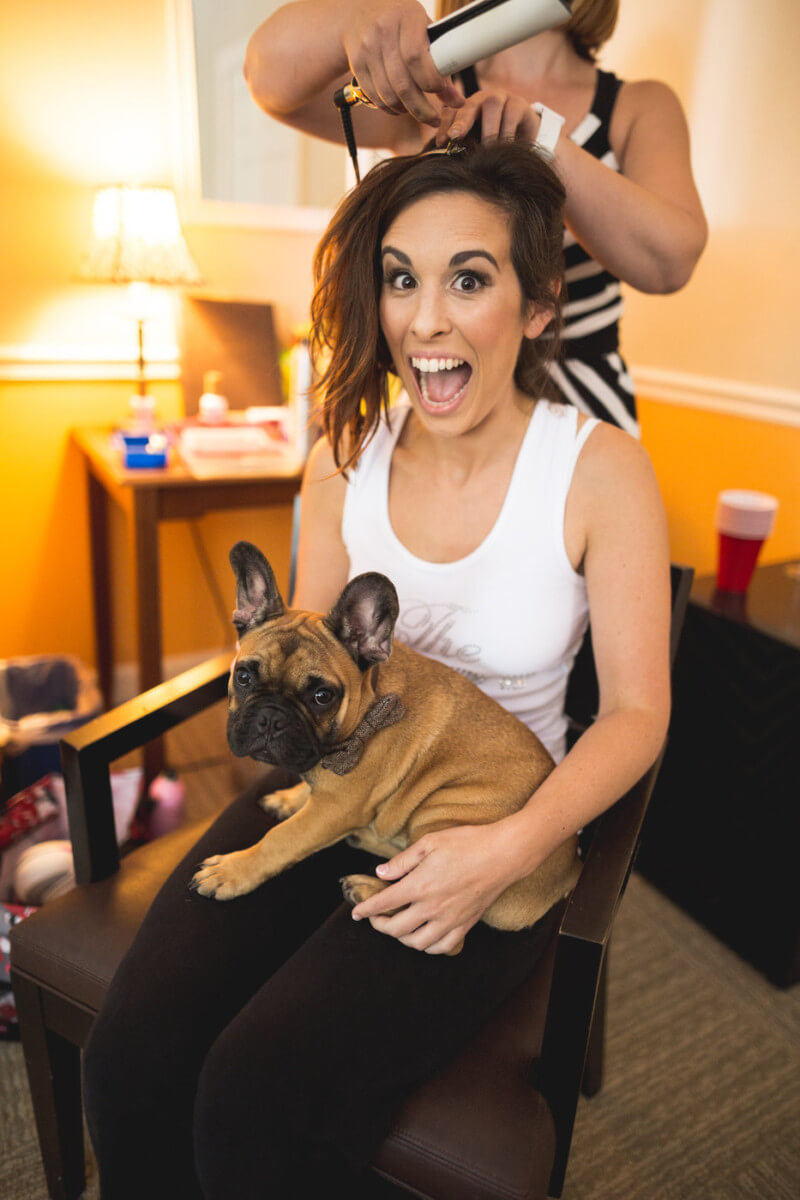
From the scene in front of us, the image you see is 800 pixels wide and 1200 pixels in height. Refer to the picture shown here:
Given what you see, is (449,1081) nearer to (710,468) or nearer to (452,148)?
(452,148)

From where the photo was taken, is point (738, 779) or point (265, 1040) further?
point (738, 779)

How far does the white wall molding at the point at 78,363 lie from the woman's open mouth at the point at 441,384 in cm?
172

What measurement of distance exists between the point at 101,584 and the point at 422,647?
5.96 ft

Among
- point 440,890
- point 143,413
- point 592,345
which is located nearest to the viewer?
point 440,890

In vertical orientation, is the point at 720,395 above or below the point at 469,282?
below

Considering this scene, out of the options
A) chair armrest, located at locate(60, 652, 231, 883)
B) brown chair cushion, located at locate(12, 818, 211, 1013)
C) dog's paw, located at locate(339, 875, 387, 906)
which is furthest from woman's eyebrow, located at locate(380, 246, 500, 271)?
brown chair cushion, located at locate(12, 818, 211, 1013)

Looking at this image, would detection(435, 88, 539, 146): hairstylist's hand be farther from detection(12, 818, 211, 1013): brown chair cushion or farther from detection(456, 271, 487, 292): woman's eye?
detection(12, 818, 211, 1013): brown chair cushion

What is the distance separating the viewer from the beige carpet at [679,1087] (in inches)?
59.0

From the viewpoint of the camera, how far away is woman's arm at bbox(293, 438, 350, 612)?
145cm

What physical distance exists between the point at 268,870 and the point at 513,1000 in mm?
365

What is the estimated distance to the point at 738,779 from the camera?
204 centimetres

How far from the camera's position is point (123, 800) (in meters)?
2.13

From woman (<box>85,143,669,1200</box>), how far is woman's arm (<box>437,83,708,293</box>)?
71mm

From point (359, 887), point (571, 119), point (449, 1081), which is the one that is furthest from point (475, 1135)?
point (571, 119)
